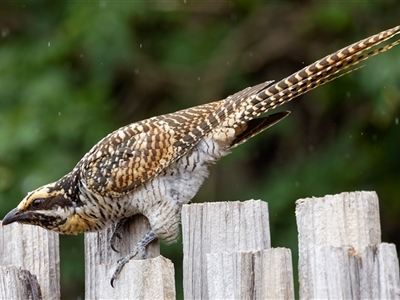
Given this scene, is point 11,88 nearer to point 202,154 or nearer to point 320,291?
point 202,154

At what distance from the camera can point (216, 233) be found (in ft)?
7.18

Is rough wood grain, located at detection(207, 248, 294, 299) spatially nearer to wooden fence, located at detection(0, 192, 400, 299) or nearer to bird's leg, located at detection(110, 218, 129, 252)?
wooden fence, located at detection(0, 192, 400, 299)

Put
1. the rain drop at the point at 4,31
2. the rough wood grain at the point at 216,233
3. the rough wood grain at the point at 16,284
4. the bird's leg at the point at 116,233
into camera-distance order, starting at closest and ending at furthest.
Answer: the rough wood grain at the point at 216,233
the rough wood grain at the point at 16,284
the bird's leg at the point at 116,233
the rain drop at the point at 4,31

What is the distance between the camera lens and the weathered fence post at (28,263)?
91.7 inches

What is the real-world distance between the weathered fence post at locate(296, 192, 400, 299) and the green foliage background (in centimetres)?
335

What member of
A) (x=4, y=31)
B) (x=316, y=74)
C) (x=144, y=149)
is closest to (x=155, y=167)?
(x=144, y=149)

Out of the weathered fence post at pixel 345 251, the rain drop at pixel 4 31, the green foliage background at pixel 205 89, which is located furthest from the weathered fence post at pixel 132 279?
the rain drop at pixel 4 31

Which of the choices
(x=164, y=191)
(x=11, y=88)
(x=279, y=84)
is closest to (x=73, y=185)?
(x=164, y=191)

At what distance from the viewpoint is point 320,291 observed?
6.27 feet

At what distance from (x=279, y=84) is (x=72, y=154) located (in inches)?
104

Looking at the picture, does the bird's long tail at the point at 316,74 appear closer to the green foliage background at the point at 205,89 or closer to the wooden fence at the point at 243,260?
the wooden fence at the point at 243,260

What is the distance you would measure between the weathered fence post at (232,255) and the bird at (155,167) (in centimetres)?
102

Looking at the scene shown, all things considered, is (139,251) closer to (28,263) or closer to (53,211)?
(28,263)

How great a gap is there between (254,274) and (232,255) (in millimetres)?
71
